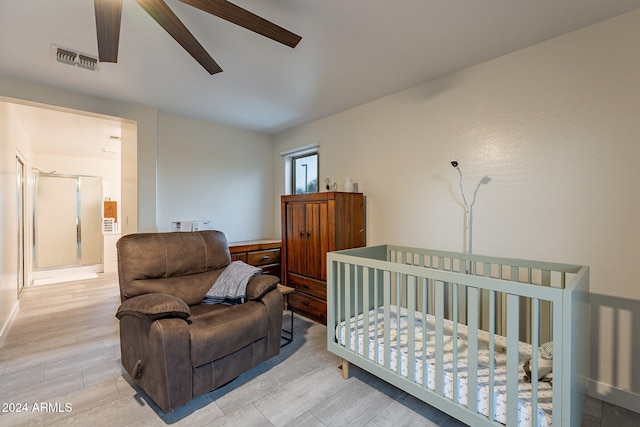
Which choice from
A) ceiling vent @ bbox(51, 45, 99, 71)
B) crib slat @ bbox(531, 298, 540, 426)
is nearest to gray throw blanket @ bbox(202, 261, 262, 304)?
crib slat @ bbox(531, 298, 540, 426)

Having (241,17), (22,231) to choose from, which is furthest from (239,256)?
(22,231)

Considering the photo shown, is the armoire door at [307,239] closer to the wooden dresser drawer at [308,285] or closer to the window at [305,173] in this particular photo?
the wooden dresser drawer at [308,285]

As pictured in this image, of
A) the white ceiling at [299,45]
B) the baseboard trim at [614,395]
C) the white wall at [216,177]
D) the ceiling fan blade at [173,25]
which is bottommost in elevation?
the baseboard trim at [614,395]

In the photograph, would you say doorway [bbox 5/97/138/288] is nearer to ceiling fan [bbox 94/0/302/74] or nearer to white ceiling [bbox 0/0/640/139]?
white ceiling [bbox 0/0/640/139]

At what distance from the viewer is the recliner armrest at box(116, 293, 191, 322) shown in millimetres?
1719

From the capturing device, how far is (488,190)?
2.39 metres

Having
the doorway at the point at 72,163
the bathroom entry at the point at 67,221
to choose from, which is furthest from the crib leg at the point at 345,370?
the bathroom entry at the point at 67,221

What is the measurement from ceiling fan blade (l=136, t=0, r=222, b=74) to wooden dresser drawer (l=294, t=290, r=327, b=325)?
2.37 metres

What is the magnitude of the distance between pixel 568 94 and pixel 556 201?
73 centimetres

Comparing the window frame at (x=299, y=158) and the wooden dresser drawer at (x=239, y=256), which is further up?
the window frame at (x=299, y=158)

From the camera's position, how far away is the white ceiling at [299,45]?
1.73 m

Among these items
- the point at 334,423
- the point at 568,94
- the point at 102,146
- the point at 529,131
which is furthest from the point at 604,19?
the point at 102,146

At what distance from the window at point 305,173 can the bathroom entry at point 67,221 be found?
4.64 meters

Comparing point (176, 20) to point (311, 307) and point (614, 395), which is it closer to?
point (311, 307)
